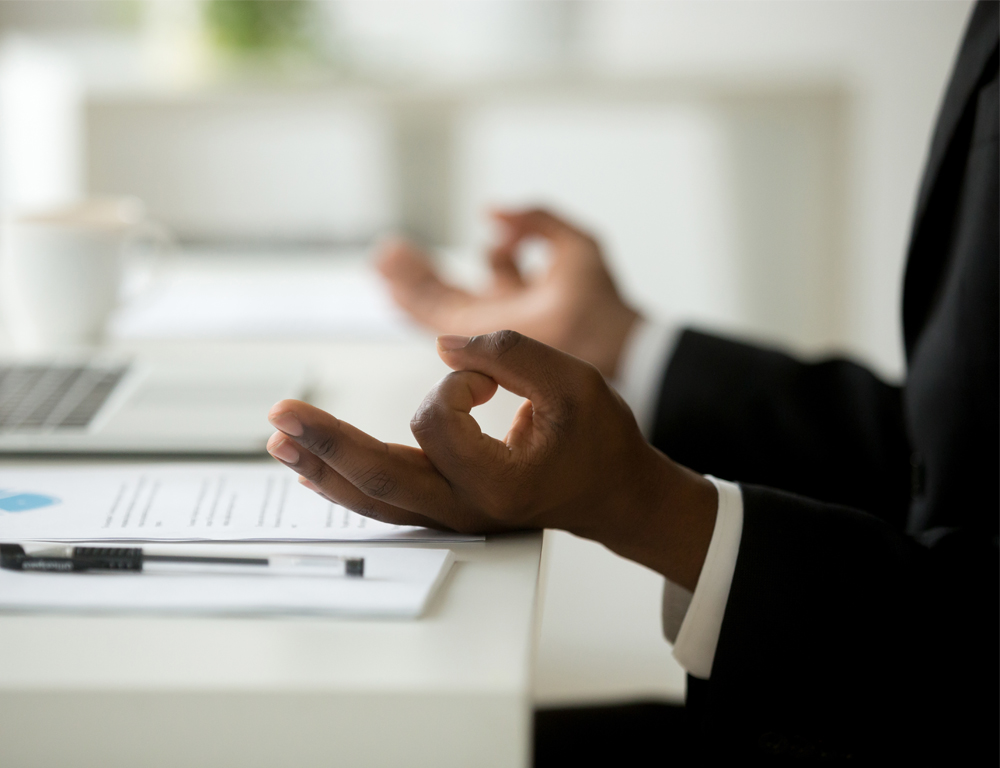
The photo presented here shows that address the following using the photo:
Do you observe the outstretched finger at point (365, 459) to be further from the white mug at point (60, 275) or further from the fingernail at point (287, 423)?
the white mug at point (60, 275)

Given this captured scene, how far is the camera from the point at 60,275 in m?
0.69

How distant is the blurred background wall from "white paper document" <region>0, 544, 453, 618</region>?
1.73 metres

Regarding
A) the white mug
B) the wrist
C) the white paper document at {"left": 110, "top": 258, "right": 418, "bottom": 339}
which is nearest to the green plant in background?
the white paper document at {"left": 110, "top": 258, "right": 418, "bottom": 339}

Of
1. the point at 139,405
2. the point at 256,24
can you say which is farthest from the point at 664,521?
the point at 256,24

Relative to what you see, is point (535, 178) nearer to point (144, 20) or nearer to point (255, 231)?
point (255, 231)

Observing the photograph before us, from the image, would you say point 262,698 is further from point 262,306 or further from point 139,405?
point 262,306

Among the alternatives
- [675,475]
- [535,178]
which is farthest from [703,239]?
[675,475]

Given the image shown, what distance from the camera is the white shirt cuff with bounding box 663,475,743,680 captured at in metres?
0.39

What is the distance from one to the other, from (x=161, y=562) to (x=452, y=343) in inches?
4.5

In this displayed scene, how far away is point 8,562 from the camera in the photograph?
0.31 metres

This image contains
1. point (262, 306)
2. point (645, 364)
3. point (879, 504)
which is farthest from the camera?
point (262, 306)

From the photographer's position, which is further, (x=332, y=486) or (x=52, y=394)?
(x=52, y=394)

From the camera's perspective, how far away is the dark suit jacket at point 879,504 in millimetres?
388

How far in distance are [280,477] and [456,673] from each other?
206mm
